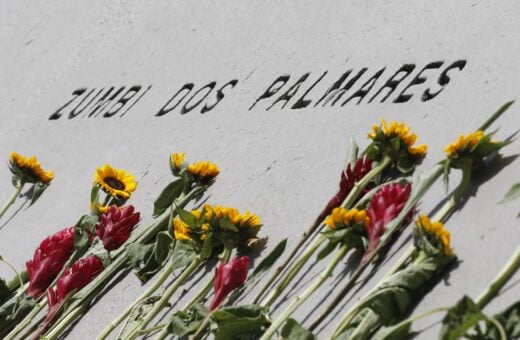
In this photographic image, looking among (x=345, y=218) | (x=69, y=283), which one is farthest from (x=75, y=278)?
(x=345, y=218)

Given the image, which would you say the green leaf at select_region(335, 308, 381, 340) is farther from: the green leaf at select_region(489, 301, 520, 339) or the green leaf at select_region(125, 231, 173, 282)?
the green leaf at select_region(125, 231, 173, 282)

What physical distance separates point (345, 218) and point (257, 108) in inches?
26.9

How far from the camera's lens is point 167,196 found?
2320 mm

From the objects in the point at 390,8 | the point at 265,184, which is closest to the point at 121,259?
the point at 265,184

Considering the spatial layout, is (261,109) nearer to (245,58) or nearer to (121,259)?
(245,58)

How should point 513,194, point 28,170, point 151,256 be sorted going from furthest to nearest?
point 28,170, point 151,256, point 513,194

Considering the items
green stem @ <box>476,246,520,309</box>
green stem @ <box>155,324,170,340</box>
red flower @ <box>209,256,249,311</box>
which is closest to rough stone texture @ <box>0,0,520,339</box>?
green stem @ <box>476,246,520,309</box>

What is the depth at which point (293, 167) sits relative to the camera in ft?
7.10

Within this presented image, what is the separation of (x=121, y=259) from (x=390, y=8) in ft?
2.55

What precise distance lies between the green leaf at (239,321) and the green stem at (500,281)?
1.33 ft

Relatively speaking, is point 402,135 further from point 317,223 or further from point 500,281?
point 500,281

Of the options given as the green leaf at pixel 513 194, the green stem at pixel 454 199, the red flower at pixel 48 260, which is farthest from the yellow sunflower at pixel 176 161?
the green leaf at pixel 513 194

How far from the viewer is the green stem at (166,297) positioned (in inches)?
79.2

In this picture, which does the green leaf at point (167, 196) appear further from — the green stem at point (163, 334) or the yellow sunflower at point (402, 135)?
the yellow sunflower at point (402, 135)
